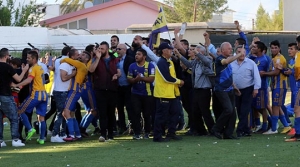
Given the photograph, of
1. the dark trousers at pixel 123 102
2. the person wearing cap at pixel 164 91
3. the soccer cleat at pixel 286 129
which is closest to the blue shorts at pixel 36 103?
the dark trousers at pixel 123 102

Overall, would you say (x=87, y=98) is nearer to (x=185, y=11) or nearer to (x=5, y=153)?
(x=5, y=153)

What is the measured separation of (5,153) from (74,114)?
2424mm

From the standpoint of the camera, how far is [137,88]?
598 inches

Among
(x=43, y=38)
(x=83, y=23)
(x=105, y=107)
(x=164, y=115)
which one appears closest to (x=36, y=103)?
(x=105, y=107)

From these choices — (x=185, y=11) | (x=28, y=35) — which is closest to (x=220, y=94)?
(x=28, y=35)

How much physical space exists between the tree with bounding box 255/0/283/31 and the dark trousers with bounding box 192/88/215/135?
161 ft

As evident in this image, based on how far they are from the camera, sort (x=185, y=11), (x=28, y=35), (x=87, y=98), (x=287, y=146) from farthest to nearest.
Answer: (x=185, y=11) < (x=28, y=35) < (x=87, y=98) < (x=287, y=146)

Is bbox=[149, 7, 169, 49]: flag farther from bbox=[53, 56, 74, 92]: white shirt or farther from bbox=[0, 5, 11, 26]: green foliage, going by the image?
bbox=[0, 5, 11, 26]: green foliage

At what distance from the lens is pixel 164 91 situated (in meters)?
14.6

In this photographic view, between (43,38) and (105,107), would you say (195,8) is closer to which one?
(43,38)

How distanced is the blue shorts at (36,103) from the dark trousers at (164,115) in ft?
7.63

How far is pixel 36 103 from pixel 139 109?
6.97ft

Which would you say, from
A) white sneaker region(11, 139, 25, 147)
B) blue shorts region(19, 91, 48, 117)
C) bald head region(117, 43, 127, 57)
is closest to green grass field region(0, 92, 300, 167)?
white sneaker region(11, 139, 25, 147)

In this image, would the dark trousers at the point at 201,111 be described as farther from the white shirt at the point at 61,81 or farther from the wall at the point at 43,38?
the wall at the point at 43,38
